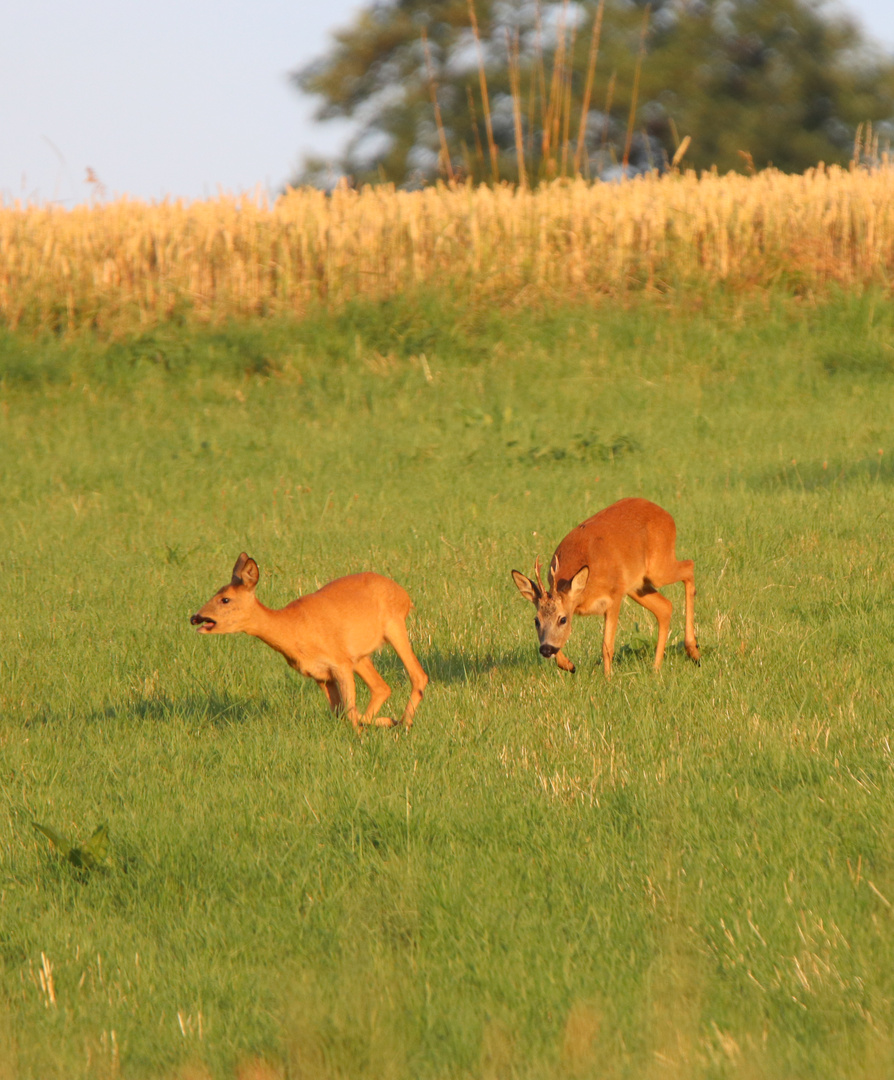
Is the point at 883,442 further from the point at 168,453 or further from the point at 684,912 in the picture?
the point at 684,912

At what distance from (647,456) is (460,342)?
A: 16.9ft

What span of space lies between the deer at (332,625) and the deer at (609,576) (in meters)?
0.69

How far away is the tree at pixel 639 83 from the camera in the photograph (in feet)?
124

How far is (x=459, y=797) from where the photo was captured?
5367 millimetres

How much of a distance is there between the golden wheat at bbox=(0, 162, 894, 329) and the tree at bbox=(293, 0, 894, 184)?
Result: 58.2 ft

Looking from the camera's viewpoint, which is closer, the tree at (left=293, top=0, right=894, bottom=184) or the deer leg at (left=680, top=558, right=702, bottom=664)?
the deer leg at (left=680, top=558, right=702, bottom=664)

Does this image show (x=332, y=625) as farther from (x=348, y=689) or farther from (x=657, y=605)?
(x=657, y=605)

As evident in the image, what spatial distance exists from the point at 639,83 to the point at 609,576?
33.8 metres

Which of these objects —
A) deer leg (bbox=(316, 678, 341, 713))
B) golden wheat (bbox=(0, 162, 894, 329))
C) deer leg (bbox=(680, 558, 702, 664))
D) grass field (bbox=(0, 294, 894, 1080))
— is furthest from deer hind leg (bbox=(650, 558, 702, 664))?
golden wheat (bbox=(0, 162, 894, 329))

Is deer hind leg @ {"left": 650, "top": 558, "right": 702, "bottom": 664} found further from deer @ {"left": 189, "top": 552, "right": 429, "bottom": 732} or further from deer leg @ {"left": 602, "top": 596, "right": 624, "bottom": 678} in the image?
deer @ {"left": 189, "top": 552, "right": 429, "bottom": 732}

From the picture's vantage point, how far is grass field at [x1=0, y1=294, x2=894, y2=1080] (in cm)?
380

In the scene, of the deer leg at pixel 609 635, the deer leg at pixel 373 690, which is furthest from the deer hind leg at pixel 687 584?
the deer leg at pixel 373 690

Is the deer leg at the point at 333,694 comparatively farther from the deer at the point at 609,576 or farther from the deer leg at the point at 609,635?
A: the deer leg at the point at 609,635

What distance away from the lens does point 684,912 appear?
4285 mm
